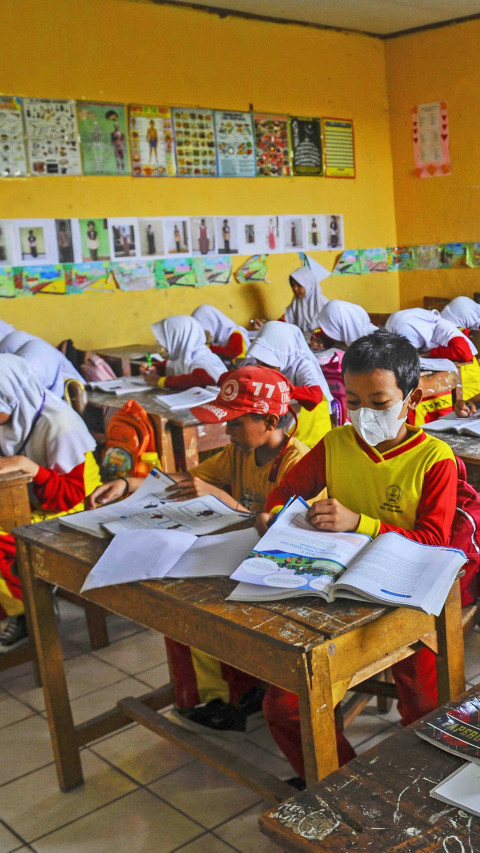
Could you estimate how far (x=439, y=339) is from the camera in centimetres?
496

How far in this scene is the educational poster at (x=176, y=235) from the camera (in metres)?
6.34

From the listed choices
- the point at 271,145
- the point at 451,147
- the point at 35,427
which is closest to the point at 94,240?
the point at 271,145

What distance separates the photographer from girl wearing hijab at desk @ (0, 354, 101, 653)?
9.19 ft

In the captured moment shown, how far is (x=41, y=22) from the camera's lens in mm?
5523

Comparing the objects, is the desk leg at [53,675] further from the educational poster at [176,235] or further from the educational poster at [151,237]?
the educational poster at [176,235]

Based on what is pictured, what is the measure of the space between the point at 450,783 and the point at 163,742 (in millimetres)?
1483

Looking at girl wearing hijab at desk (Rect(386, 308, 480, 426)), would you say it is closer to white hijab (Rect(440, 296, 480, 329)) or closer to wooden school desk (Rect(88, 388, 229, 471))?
white hijab (Rect(440, 296, 480, 329))

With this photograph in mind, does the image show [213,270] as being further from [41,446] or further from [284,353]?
[41,446]

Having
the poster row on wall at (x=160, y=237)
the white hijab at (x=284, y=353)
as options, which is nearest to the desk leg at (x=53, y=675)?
the white hijab at (x=284, y=353)

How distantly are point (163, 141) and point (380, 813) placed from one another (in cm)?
593

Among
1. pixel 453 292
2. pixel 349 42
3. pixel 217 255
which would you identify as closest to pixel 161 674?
pixel 217 255

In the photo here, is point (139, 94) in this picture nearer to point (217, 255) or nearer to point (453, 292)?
point (217, 255)

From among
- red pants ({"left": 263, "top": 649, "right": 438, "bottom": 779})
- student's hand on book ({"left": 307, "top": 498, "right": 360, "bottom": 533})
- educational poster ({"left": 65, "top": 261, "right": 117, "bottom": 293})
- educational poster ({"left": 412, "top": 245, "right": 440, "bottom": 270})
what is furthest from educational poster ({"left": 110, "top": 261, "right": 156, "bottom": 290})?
student's hand on book ({"left": 307, "top": 498, "right": 360, "bottom": 533})

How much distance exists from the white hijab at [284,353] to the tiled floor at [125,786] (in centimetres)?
167
